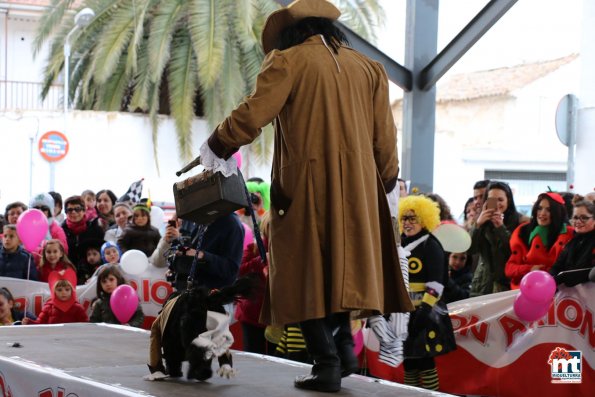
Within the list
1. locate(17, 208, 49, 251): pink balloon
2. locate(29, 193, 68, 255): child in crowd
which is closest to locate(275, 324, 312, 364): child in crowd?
locate(29, 193, 68, 255): child in crowd

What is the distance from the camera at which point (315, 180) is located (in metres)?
3.97

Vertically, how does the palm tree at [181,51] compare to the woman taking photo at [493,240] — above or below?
above

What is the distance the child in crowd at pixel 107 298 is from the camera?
7.29 metres

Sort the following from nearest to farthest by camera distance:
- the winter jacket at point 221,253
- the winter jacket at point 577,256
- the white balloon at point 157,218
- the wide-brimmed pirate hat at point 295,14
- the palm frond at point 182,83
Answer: the wide-brimmed pirate hat at point 295,14 < the winter jacket at point 221,253 < the winter jacket at point 577,256 < the white balloon at point 157,218 < the palm frond at point 182,83

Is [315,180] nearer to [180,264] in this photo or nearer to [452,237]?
[180,264]

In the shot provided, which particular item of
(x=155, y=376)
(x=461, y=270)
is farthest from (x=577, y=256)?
(x=155, y=376)

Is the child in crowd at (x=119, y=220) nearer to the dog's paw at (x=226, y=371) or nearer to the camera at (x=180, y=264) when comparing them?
the camera at (x=180, y=264)

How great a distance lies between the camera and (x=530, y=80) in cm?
3069

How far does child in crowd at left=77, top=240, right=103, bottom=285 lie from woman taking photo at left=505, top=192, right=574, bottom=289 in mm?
3768

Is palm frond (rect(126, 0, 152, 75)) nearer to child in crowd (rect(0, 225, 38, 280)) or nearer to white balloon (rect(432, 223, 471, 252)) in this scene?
child in crowd (rect(0, 225, 38, 280))

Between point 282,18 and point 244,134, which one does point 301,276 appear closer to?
point 244,134

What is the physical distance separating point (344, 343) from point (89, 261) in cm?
494

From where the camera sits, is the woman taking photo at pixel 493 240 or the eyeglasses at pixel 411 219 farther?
the woman taking photo at pixel 493 240

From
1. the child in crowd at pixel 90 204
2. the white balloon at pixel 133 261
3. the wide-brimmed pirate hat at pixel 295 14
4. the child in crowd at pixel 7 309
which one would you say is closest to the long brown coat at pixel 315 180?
the wide-brimmed pirate hat at pixel 295 14
